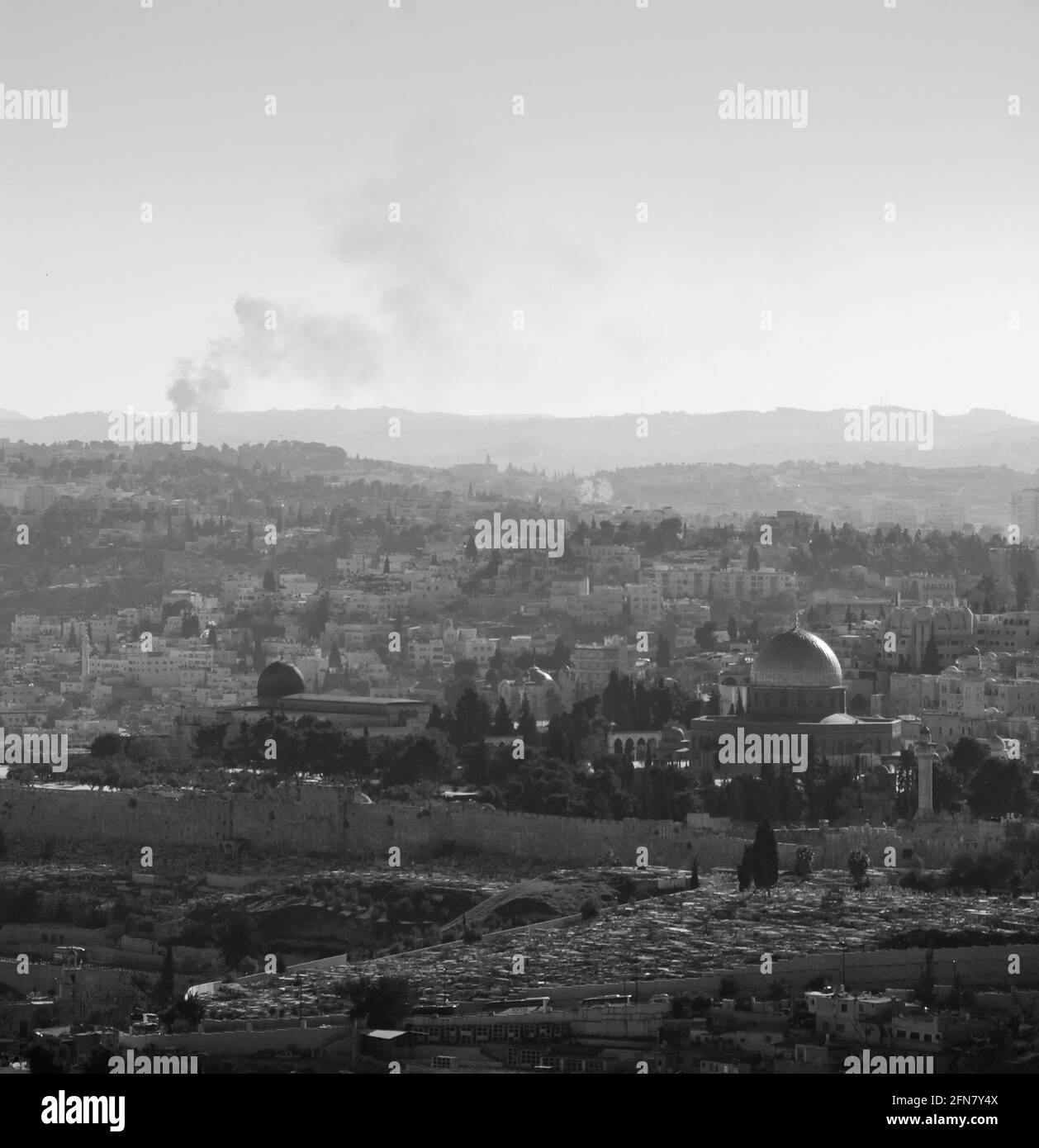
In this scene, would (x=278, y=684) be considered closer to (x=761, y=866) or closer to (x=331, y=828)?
(x=331, y=828)

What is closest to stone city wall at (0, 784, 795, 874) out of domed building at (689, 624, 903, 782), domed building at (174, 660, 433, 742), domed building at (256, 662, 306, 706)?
domed building at (689, 624, 903, 782)

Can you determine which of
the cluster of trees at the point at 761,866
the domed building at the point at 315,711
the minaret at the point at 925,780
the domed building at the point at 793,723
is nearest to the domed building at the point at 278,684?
the domed building at the point at 315,711

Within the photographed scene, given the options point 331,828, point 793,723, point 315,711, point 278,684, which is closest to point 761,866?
point 331,828

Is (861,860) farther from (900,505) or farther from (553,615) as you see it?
(900,505)

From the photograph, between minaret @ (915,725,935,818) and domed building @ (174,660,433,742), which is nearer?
minaret @ (915,725,935,818)

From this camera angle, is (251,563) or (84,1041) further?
(251,563)

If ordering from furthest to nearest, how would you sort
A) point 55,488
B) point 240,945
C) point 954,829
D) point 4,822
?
point 55,488, point 4,822, point 954,829, point 240,945

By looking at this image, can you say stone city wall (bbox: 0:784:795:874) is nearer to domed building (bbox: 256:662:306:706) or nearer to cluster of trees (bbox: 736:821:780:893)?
cluster of trees (bbox: 736:821:780:893)
